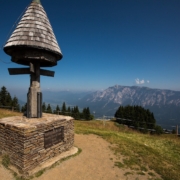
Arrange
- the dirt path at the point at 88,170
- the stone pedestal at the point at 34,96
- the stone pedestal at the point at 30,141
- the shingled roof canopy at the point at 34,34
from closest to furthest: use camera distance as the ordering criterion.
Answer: the stone pedestal at the point at 30,141 → the dirt path at the point at 88,170 → the shingled roof canopy at the point at 34,34 → the stone pedestal at the point at 34,96

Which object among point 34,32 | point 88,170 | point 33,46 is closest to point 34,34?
point 34,32

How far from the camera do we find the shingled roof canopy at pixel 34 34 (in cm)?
634

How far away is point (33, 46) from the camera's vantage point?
6289 millimetres

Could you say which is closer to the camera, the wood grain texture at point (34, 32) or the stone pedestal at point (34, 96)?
the wood grain texture at point (34, 32)

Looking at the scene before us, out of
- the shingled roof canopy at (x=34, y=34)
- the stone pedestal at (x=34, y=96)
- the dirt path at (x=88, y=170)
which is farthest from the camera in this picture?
the stone pedestal at (x=34, y=96)

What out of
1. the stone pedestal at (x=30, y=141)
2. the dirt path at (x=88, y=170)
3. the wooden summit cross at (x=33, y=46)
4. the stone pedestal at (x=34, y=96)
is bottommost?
the dirt path at (x=88, y=170)

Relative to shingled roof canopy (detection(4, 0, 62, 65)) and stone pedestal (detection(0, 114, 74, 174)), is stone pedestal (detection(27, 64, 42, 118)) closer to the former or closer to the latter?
stone pedestal (detection(0, 114, 74, 174))

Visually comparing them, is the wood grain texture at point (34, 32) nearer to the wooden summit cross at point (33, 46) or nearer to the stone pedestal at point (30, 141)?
the wooden summit cross at point (33, 46)

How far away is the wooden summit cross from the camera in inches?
253

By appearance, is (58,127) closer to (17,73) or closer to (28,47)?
(17,73)

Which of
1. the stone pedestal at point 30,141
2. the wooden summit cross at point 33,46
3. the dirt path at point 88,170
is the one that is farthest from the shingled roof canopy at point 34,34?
the dirt path at point 88,170

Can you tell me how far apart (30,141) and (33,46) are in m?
3.89

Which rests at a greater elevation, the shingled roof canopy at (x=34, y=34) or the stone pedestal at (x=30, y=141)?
the shingled roof canopy at (x=34, y=34)

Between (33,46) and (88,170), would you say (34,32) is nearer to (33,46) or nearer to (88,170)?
(33,46)
